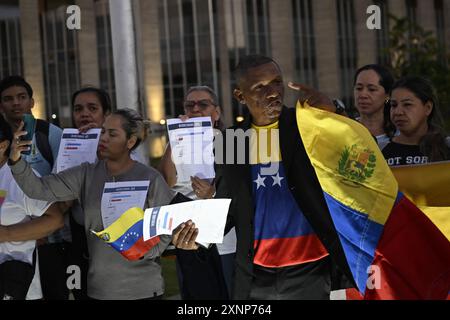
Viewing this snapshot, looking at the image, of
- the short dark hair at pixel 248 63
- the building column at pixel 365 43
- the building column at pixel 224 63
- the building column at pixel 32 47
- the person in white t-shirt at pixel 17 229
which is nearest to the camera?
the short dark hair at pixel 248 63

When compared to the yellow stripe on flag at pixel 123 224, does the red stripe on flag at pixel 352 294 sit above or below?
below

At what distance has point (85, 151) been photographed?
12.6 feet

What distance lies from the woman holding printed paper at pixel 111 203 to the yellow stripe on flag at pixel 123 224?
0.14 metres

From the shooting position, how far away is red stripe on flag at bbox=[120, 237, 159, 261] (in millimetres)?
3340

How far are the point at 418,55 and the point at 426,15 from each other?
701cm

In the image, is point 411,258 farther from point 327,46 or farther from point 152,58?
point 327,46

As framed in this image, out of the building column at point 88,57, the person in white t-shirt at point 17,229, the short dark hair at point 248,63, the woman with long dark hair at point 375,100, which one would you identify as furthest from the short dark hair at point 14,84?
the building column at point 88,57

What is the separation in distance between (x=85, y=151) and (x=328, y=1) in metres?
27.0

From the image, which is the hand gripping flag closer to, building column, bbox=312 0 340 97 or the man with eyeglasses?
the man with eyeglasses

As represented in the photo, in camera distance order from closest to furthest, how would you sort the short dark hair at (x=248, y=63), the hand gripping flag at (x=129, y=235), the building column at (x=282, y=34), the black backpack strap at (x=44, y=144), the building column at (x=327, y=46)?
the short dark hair at (x=248, y=63)
the hand gripping flag at (x=129, y=235)
the black backpack strap at (x=44, y=144)
the building column at (x=282, y=34)
the building column at (x=327, y=46)

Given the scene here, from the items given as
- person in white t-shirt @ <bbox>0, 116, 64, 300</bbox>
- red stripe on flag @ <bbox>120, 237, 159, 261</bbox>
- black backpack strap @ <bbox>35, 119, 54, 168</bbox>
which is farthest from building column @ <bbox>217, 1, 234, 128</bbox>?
red stripe on flag @ <bbox>120, 237, 159, 261</bbox>

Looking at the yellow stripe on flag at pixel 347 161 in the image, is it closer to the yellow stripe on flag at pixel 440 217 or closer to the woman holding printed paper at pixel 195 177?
the yellow stripe on flag at pixel 440 217

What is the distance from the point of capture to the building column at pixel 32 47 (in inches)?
1050

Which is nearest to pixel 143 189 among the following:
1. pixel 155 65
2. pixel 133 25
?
pixel 133 25
